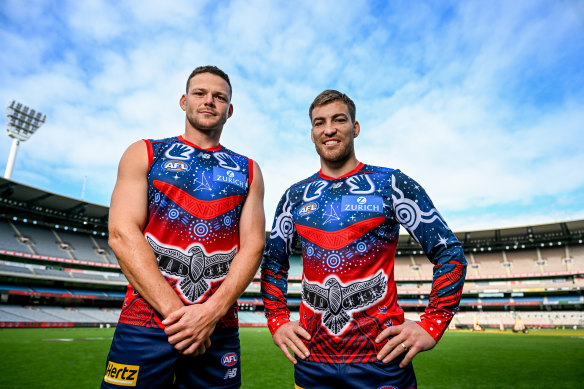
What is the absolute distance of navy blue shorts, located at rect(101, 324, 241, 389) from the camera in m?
2.10

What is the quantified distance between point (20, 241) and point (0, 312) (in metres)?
10.3

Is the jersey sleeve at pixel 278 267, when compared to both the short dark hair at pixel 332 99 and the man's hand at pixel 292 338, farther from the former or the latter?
the short dark hair at pixel 332 99

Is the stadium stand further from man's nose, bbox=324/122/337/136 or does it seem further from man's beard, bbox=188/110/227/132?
man's nose, bbox=324/122/337/136

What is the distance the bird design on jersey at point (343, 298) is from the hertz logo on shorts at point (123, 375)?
1.23m

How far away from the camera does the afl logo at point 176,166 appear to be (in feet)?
8.44

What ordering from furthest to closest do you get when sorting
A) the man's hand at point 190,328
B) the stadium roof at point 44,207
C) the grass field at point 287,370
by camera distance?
1. the stadium roof at point 44,207
2. the grass field at point 287,370
3. the man's hand at point 190,328

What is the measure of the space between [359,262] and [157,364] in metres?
1.47

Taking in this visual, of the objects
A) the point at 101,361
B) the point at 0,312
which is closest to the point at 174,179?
the point at 101,361

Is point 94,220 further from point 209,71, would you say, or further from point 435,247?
point 435,247

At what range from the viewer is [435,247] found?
239 cm

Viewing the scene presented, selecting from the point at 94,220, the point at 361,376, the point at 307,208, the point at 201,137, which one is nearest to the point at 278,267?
the point at 307,208

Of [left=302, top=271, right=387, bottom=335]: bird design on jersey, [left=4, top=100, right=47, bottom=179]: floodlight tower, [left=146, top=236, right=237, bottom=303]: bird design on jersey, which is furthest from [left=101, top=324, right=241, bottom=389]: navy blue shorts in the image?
[left=4, top=100, right=47, bottom=179]: floodlight tower

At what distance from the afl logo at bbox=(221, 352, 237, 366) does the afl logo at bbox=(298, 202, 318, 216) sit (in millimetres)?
1165

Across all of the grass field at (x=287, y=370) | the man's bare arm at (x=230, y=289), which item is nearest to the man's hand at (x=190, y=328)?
the man's bare arm at (x=230, y=289)
